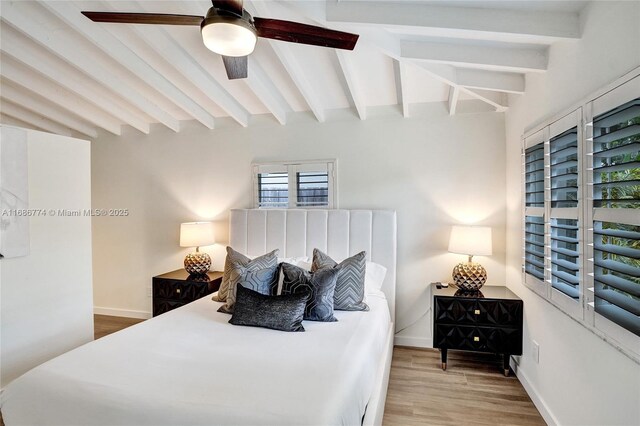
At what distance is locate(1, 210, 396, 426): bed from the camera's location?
4.75 feet

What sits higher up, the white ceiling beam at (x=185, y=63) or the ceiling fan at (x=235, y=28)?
the white ceiling beam at (x=185, y=63)

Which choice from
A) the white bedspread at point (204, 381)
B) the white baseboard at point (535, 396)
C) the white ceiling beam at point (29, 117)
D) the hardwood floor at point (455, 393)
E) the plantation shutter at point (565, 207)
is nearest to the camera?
the white bedspread at point (204, 381)

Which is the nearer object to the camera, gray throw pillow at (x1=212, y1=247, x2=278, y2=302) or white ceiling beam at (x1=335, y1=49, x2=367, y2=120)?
white ceiling beam at (x1=335, y1=49, x2=367, y2=120)

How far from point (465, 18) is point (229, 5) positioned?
1380 mm

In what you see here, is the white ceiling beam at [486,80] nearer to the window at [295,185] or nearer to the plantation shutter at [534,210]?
the plantation shutter at [534,210]

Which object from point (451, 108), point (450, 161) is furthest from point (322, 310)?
point (451, 108)

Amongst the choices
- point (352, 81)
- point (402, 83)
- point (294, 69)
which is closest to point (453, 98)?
point (402, 83)

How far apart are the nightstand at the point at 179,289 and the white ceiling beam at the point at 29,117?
8.31ft

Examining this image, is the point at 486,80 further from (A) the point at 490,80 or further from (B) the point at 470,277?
(B) the point at 470,277

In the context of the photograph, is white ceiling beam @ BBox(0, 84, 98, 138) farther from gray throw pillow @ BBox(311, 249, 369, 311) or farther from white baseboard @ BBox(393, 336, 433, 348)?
white baseboard @ BBox(393, 336, 433, 348)

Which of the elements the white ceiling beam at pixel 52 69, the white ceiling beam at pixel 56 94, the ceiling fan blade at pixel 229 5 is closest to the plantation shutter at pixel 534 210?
the ceiling fan blade at pixel 229 5

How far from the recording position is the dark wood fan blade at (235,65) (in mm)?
1966

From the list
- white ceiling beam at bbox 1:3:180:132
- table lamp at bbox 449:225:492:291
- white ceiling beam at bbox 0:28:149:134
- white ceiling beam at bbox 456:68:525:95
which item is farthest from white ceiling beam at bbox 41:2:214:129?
table lamp at bbox 449:225:492:291

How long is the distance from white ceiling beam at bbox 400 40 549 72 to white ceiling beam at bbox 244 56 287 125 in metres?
1.36
